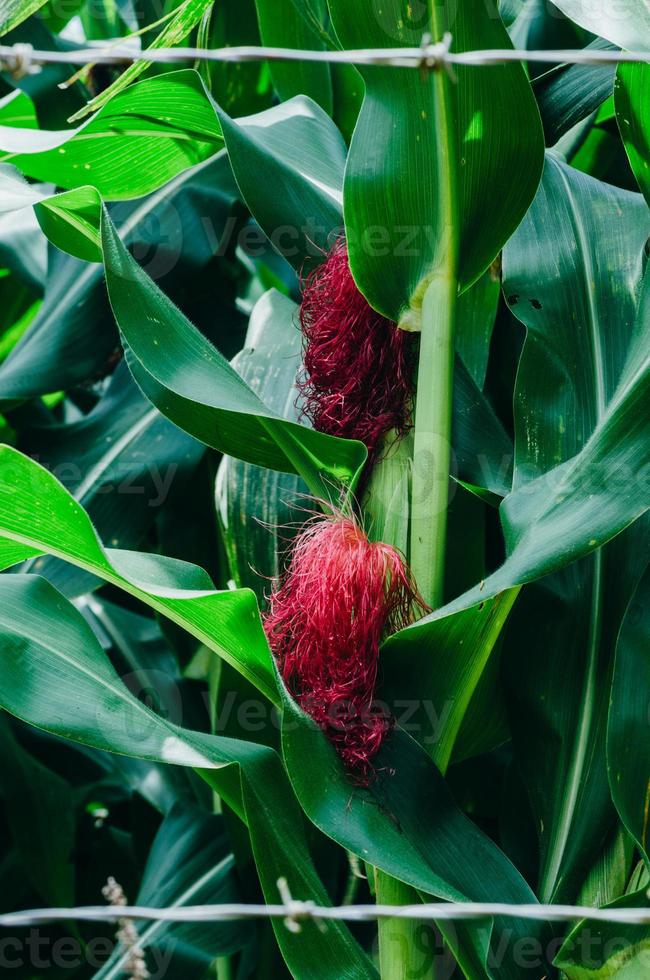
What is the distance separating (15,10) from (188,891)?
77cm

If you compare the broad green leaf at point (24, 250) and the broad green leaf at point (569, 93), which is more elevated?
the broad green leaf at point (569, 93)

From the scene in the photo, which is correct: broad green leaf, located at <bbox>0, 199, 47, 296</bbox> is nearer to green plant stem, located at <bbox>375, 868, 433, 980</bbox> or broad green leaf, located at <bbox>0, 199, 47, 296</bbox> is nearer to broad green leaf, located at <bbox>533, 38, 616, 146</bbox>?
broad green leaf, located at <bbox>533, 38, 616, 146</bbox>

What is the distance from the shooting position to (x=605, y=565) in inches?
28.8

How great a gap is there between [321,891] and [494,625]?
0.21 metres

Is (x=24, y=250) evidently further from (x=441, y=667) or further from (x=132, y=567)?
(x=441, y=667)

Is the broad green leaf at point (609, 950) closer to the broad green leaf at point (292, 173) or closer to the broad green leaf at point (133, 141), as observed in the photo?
the broad green leaf at point (292, 173)

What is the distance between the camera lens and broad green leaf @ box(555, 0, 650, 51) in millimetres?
646

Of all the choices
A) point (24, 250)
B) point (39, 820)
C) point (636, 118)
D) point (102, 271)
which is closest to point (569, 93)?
point (636, 118)

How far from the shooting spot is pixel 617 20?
66 cm

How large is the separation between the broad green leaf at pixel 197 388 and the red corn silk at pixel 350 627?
0.06 metres

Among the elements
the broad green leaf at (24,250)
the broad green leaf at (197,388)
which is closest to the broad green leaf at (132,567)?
the broad green leaf at (197,388)

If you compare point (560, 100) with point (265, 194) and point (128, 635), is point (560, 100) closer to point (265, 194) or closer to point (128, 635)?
point (265, 194)

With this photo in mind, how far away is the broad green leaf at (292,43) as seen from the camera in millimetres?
992

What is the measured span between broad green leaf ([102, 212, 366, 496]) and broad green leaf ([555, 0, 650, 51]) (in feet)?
1.05
